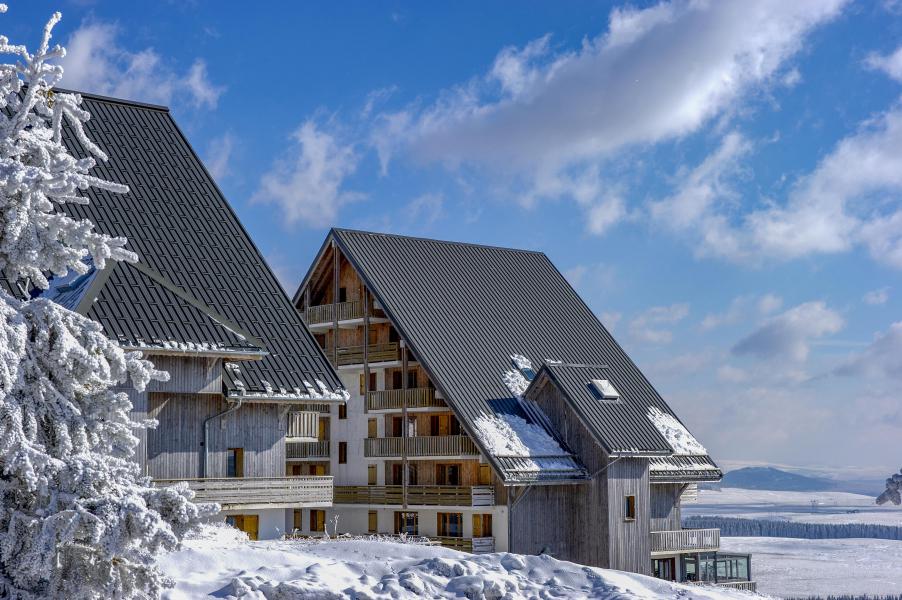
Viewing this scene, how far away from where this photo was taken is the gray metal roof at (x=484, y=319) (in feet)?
177

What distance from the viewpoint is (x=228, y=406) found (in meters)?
39.9

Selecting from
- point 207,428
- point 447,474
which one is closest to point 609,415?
point 447,474

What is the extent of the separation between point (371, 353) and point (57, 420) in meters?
35.4

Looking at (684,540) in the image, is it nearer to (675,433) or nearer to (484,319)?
(675,433)

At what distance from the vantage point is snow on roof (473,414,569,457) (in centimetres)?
5100

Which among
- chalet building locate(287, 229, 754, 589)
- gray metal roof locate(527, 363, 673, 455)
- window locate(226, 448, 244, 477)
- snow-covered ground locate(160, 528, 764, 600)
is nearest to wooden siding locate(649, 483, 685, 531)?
chalet building locate(287, 229, 754, 589)

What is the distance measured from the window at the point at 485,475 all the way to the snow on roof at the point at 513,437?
1.49 m

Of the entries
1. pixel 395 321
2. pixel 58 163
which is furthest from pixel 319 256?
pixel 58 163

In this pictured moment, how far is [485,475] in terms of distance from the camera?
52062 mm

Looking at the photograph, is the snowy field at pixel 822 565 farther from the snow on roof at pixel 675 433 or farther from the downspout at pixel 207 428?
the downspout at pixel 207 428

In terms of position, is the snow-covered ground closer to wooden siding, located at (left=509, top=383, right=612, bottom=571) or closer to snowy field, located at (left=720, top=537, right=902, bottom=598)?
wooden siding, located at (left=509, top=383, right=612, bottom=571)

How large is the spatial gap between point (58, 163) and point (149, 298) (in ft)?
57.2

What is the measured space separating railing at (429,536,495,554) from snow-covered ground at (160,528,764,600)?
15742mm

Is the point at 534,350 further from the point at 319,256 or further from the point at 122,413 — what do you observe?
the point at 122,413
